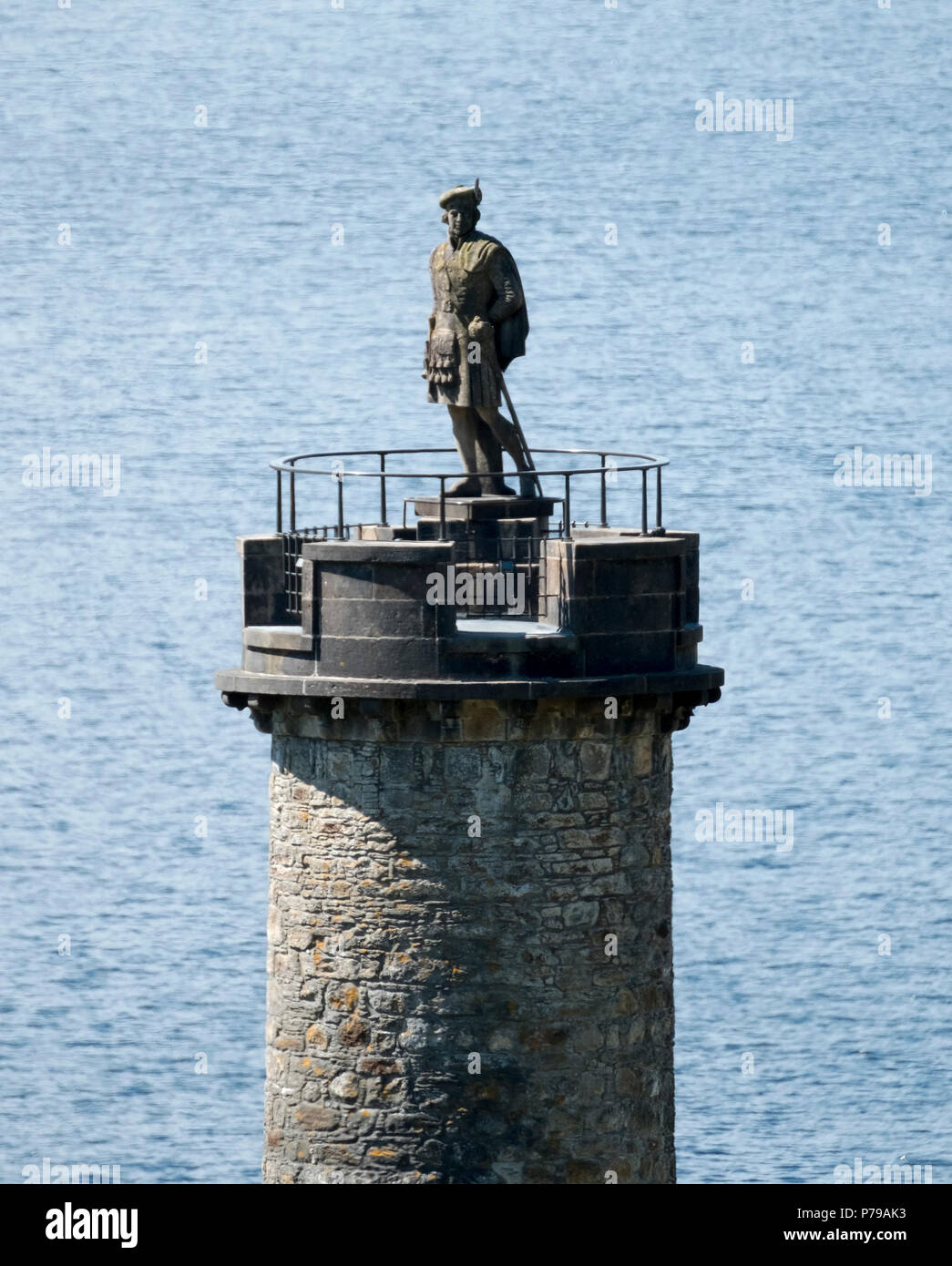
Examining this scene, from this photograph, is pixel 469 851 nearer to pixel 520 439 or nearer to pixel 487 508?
pixel 487 508

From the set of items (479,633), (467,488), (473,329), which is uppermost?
(473,329)

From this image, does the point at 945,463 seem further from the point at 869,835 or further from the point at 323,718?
the point at 323,718

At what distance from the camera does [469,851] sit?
94.1 ft

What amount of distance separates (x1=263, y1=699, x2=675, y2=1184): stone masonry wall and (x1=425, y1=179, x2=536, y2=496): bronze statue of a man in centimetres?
269

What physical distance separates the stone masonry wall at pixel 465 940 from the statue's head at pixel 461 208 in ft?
13.9

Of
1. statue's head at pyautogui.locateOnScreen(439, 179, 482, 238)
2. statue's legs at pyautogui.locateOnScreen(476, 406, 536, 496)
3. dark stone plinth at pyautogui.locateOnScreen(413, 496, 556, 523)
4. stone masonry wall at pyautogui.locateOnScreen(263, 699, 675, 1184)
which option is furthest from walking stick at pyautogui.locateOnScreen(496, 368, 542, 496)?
stone masonry wall at pyautogui.locateOnScreen(263, 699, 675, 1184)

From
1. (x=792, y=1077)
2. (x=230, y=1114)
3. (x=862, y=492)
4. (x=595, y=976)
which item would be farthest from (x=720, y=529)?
(x=595, y=976)

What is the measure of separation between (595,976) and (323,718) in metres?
2.97

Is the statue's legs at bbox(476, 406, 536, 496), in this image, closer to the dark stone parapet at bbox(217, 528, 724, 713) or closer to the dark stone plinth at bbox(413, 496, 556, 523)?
the dark stone plinth at bbox(413, 496, 556, 523)

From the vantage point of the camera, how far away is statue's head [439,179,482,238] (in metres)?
30.0

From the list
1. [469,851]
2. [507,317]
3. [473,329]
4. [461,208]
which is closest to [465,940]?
[469,851]

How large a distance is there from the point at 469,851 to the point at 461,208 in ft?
17.7

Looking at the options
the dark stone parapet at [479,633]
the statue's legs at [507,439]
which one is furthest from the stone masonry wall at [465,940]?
the statue's legs at [507,439]

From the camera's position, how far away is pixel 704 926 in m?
62.2
